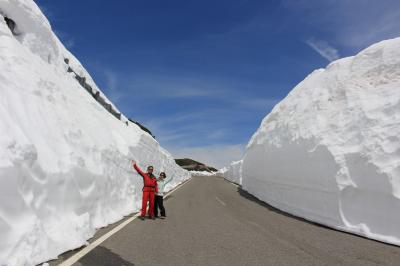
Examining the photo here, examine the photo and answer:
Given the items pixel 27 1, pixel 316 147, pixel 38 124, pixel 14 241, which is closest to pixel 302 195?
pixel 316 147

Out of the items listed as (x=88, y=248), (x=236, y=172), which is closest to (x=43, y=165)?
(x=88, y=248)

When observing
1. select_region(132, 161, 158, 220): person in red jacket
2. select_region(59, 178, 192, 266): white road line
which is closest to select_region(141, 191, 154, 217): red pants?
select_region(132, 161, 158, 220): person in red jacket

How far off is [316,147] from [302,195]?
176 centimetres

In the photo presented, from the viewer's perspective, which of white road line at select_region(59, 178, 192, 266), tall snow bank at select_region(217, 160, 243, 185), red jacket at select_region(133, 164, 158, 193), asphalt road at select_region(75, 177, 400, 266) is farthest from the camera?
tall snow bank at select_region(217, 160, 243, 185)

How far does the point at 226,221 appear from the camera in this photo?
10.1 metres

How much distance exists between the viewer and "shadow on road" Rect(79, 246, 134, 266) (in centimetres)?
512

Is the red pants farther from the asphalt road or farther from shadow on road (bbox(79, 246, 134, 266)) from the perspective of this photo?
shadow on road (bbox(79, 246, 134, 266))

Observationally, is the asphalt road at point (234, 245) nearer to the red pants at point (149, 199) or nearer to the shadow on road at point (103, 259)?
the shadow on road at point (103, 259)

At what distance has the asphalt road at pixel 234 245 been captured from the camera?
18.5 ft

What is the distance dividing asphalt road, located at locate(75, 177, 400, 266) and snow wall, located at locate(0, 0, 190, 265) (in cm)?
84

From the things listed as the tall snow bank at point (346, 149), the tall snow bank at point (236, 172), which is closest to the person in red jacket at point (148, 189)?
the tall snow bank at point (346, 149)

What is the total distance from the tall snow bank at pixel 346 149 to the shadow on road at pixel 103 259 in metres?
5.80

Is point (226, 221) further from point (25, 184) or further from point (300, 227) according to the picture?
point (25, 184)

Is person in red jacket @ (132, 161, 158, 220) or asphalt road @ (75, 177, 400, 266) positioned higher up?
person in red jacket @ (132, 161, 158, 220)
